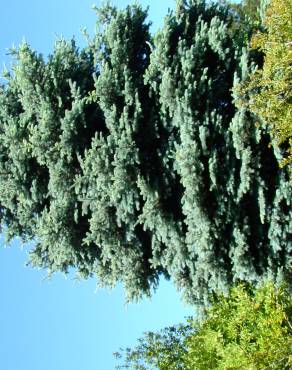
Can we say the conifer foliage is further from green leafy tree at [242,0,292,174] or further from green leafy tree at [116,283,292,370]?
green leafy tree at [116,283,292,370]

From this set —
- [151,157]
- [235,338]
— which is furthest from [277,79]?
[235,338]

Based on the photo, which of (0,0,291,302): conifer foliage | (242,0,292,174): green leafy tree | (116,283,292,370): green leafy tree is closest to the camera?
(242,0,292,174): green leafy tree

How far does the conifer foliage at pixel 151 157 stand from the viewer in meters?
12.8

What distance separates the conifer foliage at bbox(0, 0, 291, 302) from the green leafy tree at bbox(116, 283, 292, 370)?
16.5ft

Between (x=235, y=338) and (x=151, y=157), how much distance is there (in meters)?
10.7

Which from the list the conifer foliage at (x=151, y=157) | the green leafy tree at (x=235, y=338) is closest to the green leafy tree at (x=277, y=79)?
the conifer foliage at (x=151, y=157)

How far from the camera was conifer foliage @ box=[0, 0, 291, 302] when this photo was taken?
12766 millimetres

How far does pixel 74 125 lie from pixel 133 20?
3532 mm

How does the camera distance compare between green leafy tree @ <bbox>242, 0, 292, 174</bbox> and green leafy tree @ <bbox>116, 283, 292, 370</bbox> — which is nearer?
green leafy tree @ <bbox>242, 0, 292, 174</bbox>

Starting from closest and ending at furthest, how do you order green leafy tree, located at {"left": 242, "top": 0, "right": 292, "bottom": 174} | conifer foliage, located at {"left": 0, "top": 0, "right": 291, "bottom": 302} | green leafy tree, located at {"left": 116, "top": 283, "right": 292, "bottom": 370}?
green leafy tree, located at {"left": 242, "top": 0, "right": 292, "bottom": 174} < conifer foliage, located at {"left": 0, "top": 0, "right": 291, "bottom": 302} < green leafy tree, located at {"left": 116, "top": 283, "right": 292, "bottom": 370}

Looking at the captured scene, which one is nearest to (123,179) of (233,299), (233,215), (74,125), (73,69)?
(74,125)

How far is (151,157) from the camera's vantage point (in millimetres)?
13727

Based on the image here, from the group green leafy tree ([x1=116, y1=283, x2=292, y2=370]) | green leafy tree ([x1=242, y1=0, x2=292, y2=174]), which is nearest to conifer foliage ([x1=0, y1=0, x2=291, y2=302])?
green leafy tree ([x1=242, y1=0, x2=292, y2=174])

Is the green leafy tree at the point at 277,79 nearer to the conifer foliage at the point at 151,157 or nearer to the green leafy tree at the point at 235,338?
the conifer foliage at the point at 151,157
